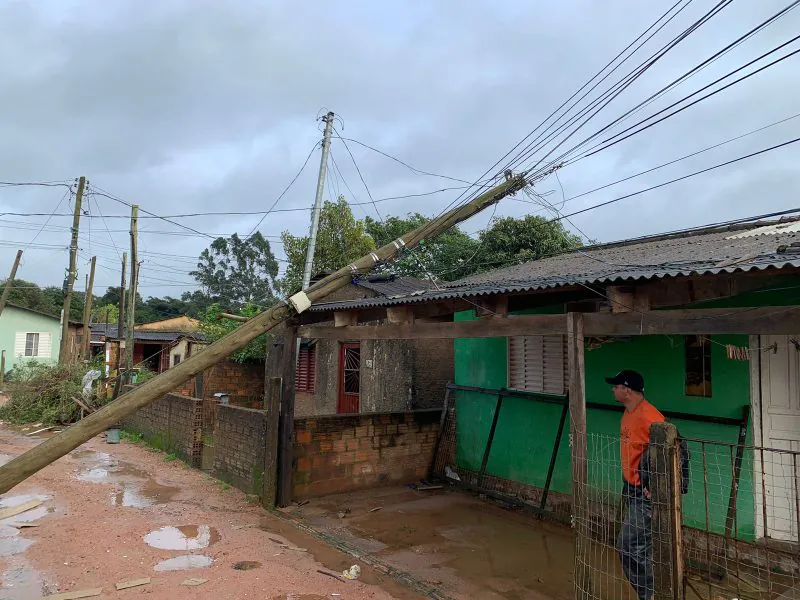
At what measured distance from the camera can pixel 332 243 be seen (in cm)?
1875

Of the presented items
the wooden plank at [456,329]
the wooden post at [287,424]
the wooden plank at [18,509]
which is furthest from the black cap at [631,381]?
the wooden plank at [18,509]

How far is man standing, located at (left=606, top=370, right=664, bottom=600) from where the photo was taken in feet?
12.9

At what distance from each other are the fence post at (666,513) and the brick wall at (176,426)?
8.76 m

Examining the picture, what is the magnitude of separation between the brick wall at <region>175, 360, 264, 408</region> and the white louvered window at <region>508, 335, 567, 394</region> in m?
11.2

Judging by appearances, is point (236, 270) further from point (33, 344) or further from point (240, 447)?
point (240, 447)

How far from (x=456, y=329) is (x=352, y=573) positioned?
266 cm

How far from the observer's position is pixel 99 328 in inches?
1393

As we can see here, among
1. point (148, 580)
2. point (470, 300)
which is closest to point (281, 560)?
point (148, 580)

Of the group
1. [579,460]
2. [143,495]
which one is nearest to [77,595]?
[143,495]

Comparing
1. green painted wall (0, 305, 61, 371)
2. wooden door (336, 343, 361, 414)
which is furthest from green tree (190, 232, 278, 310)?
wooden door (336, 343, 361, 414)

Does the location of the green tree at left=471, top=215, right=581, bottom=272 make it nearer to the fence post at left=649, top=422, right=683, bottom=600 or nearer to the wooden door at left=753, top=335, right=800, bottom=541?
the wooden door at left=753, top=335, right=800, bottom=541

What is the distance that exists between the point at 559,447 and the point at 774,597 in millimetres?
2896

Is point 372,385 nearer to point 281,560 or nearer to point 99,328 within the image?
point 281,560

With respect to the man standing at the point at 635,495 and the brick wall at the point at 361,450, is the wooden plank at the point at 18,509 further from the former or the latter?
the man standing at the point at 635,495
